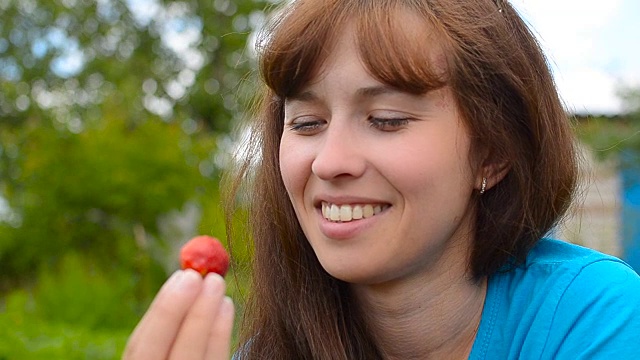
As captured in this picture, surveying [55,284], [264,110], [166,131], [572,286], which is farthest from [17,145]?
[572,286]

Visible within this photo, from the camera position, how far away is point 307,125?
2.26 m

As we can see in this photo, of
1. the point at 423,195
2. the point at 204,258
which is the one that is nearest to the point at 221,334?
the point at 204,258

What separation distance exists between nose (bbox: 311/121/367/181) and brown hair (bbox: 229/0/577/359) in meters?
0.16

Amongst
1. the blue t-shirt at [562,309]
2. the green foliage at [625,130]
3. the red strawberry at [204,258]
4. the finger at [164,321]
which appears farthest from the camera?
the green foliage at [625,130]

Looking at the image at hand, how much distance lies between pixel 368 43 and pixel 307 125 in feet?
0.91

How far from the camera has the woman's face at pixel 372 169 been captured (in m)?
2.12

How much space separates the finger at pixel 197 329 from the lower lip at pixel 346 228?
63cm

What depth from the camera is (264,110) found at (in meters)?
2.60

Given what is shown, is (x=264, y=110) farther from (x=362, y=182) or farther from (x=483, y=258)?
(x=483, y=258)

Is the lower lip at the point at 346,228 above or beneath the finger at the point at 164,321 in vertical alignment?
above

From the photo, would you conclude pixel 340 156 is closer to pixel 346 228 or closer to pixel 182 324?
pixel 346 228

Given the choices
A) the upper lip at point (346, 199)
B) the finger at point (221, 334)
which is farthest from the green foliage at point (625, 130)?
the finger at point (221, 334)

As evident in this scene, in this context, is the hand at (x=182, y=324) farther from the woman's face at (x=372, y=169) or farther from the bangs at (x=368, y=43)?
the bangs at (x=368, y=43)

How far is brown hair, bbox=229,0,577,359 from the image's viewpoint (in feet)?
7.15
